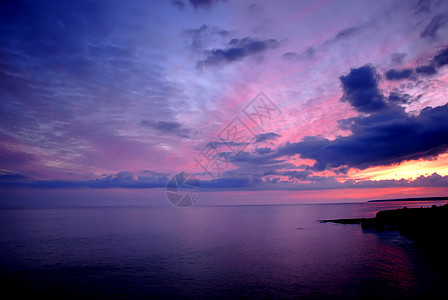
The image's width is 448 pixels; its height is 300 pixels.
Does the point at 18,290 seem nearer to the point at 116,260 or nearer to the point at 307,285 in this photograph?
the point at 116,260

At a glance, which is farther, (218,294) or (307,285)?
(307,285)

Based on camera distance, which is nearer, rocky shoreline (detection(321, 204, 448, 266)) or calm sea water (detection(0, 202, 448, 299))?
calm sea water (detection(0, 202, 448, 299))

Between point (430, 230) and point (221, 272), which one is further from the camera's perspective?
point (430, 230)

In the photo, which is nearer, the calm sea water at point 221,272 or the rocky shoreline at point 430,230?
the calm sea water at point 221,272

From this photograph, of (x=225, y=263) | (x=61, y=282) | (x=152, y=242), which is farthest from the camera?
(x=152, y=242)

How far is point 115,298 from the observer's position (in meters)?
25.2

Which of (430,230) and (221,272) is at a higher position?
(430,230)

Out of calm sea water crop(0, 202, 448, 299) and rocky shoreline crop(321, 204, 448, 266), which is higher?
rocky shoreline crop(321, 204, 448, 266)

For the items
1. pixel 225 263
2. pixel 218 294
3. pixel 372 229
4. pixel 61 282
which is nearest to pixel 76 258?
pixel 61 282

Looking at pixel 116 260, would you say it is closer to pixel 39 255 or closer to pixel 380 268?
pixel 39 255

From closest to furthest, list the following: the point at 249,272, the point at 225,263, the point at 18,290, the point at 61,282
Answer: the point at 18,290
the point at 61,282
the point at 249,272
the point at 225,263

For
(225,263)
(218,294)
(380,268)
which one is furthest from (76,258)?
(380,268)

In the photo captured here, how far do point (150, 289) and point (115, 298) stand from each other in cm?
362

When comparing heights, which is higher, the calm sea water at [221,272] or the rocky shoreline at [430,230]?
the rocky shoreline at [430,230]
